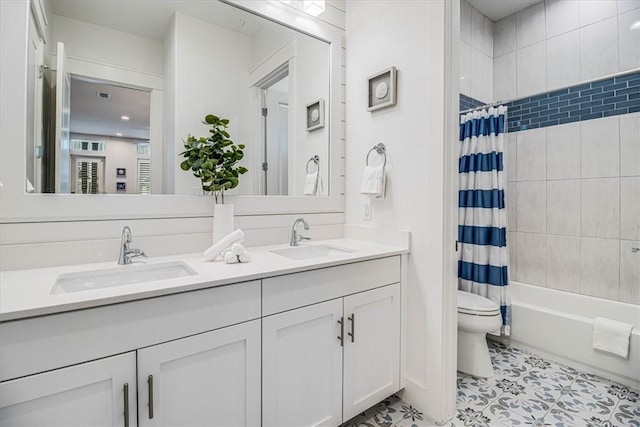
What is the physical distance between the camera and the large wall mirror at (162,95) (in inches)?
52.2

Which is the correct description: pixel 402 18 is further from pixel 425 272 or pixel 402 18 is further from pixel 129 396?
pixel 129 396

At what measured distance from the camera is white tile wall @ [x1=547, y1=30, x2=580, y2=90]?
2.53 metres

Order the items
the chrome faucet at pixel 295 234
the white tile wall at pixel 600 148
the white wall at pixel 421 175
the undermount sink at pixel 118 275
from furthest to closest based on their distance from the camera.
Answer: the white tile wall at pixel 600 148, the chrome faucet at pixel 295 234, the white wall at pixel 421 175, the undermount sink at pixel 118 275

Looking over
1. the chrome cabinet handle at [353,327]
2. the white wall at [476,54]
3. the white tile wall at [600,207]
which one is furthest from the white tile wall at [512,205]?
the chrome cabinet handle at [353,327]

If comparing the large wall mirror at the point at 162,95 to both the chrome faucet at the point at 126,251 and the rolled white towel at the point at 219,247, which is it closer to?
the chrome faucet at the point at 126,251

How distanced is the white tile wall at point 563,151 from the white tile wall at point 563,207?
0.07 meters

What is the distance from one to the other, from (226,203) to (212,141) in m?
0.34

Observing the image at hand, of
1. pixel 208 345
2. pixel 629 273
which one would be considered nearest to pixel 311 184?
pixel 208 345

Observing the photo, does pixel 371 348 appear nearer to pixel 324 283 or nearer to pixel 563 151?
pixel 324 283

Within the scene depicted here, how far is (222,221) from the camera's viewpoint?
5.06 ft

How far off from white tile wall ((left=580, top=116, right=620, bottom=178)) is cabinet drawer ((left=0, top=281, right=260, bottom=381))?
2.71 meters

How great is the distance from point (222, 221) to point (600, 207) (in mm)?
2713

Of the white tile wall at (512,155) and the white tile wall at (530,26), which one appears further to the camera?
the white tile wall at (512,155)

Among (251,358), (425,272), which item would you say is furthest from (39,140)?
(425,272)
